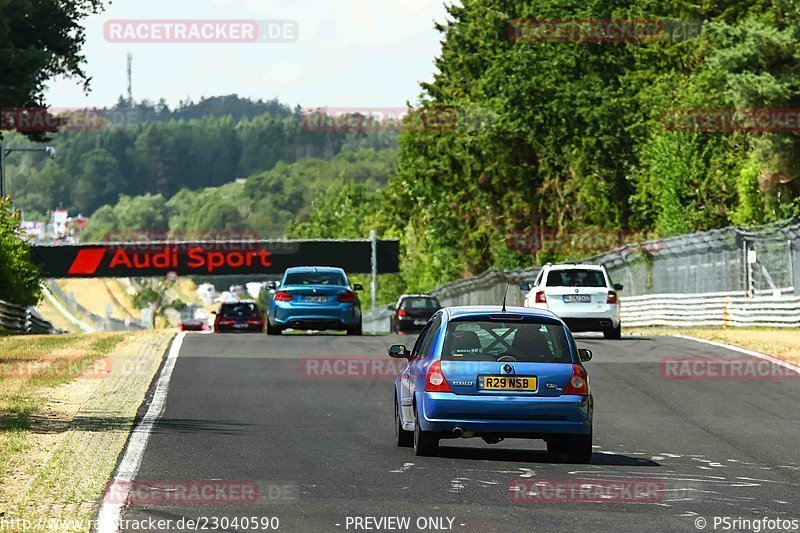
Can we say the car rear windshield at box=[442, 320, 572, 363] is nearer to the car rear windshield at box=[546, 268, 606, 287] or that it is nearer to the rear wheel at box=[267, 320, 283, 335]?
the car rear windshield at box=[546, 268, 606, 287]

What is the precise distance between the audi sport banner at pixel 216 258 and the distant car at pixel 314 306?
221ft

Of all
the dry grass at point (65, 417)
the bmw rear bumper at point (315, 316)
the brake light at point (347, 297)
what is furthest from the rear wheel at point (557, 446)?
the brake light at point (347, 297)

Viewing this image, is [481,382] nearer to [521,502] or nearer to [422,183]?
[521,502]

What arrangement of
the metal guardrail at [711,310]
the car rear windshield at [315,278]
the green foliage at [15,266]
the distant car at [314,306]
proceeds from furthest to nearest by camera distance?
the green foliage at [15,266] < the metal guardrail at [711,310] < the car rear windshield at [315,278] < the distant car at [314,306]

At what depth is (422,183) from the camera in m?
86.1

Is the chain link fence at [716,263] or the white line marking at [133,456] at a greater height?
the chain link fence at [716,263]

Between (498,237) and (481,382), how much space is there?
238 ft

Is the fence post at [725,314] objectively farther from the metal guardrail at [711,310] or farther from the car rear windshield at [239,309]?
the car rear windshield at [239,309]

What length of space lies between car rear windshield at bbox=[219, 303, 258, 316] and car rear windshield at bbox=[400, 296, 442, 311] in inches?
226

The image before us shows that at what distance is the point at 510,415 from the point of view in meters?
13.4

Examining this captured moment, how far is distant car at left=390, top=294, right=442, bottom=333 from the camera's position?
152 ft

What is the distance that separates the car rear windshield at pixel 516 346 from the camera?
45.0ft

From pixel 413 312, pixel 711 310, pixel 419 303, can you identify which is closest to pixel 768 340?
pixel 711 310

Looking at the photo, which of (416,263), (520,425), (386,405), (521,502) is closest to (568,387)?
(520,425)
